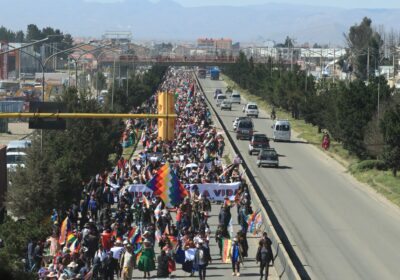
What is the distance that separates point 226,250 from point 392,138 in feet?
74.5

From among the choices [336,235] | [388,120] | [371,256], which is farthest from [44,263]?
[388,120]

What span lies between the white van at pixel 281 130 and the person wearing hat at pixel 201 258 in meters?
44.4

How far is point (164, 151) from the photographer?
47125mm

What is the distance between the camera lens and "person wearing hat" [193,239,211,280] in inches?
939

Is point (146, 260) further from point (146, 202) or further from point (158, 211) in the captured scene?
point (146, 202)

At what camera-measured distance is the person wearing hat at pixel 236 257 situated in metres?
24.7

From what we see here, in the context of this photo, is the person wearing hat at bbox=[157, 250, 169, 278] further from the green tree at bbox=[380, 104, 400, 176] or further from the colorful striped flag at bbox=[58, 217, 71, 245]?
the green tree at bbox=[380, 104, 400, 176]

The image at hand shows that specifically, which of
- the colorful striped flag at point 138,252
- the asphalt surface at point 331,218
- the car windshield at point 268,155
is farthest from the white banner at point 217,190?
the car windshield at point 268,155

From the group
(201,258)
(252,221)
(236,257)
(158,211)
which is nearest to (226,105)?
(252,221)

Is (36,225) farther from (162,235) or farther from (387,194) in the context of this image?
(387,194)

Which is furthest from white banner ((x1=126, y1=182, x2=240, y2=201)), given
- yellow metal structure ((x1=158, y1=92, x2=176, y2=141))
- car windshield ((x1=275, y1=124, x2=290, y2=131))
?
car windshield ((x1=275, y1=124, x2=290, y2=131))

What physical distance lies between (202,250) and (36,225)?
4475mm

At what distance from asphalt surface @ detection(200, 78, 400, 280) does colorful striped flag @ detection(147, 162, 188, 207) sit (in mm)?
3940

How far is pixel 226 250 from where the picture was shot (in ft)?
86.0
